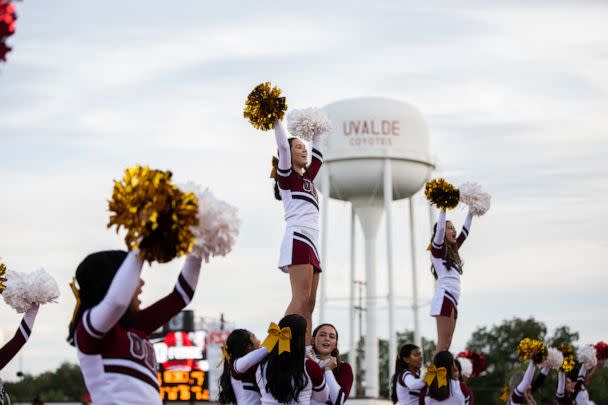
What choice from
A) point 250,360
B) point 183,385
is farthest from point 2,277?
point 183,385

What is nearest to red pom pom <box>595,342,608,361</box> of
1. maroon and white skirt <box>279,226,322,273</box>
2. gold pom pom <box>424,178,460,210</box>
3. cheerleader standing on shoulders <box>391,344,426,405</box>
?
gold pom pom <box>424,178,460,210</box>

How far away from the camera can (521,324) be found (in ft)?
227

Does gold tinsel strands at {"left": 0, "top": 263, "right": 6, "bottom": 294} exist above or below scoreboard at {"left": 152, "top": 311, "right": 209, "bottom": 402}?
below

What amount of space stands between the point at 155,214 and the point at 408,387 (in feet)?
22.2

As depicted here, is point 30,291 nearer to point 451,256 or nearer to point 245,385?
point 245,385

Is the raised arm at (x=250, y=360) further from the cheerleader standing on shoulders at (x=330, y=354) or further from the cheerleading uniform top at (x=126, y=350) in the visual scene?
the cheerleading uniform top at (x=126, y=350)

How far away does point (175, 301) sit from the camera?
5.44 m

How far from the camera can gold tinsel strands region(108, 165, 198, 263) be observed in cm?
484

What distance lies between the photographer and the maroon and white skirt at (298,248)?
10.7 metres

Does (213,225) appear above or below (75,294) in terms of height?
above

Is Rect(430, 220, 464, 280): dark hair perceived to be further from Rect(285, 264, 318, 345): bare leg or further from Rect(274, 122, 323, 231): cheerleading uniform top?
Rect(285, 264, 318, 345): bare leg

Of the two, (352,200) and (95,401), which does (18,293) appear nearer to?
(95,401)

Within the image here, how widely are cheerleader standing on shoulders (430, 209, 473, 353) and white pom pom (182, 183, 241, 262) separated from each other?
7532mm

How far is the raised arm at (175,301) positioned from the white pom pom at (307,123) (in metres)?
5.63
